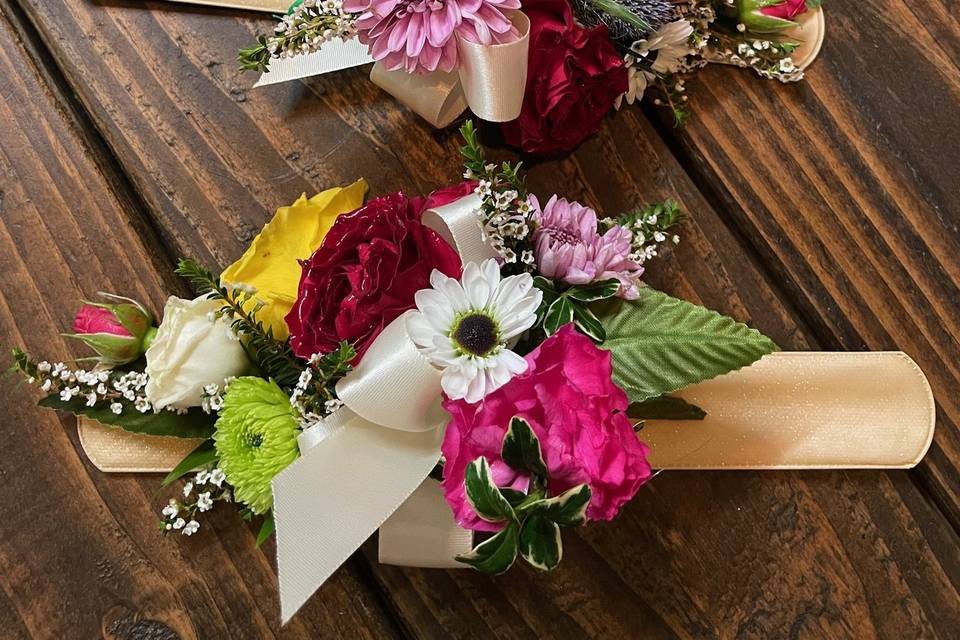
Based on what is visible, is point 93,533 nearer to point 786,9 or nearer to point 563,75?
point 563,75

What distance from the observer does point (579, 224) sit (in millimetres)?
602

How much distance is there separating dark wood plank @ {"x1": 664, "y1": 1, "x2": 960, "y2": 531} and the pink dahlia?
186 millimetres

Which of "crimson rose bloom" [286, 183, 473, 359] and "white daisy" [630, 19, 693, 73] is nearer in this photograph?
"crimson rose bloom" [286, 183, 473, 359]

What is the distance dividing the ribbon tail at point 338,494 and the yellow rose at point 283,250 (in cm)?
12

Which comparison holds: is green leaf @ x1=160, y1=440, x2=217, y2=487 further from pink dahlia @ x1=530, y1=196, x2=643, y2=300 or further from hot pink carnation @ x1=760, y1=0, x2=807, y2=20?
hot pink carnation @ x1=760, y1=0, x2=807, y2=20

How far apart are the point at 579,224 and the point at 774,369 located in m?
0.23

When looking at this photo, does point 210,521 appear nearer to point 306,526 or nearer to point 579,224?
point 306,526

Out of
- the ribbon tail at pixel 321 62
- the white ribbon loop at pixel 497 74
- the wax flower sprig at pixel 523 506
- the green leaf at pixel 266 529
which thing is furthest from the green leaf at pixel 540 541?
the ribbon tail at pixel 321 62

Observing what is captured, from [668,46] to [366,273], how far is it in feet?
1.23

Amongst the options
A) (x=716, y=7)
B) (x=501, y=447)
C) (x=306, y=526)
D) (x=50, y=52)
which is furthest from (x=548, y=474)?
(x=50, y=52)

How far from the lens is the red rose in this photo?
641 mm

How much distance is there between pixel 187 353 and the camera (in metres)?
0.60

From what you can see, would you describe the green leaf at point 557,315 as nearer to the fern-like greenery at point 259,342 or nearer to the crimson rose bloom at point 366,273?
the crimson rose bloom at point 366,273

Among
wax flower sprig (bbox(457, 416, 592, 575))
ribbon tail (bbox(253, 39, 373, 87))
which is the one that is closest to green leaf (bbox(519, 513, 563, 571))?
wax flower sprig (bbox(457, 416, 592, 575))
